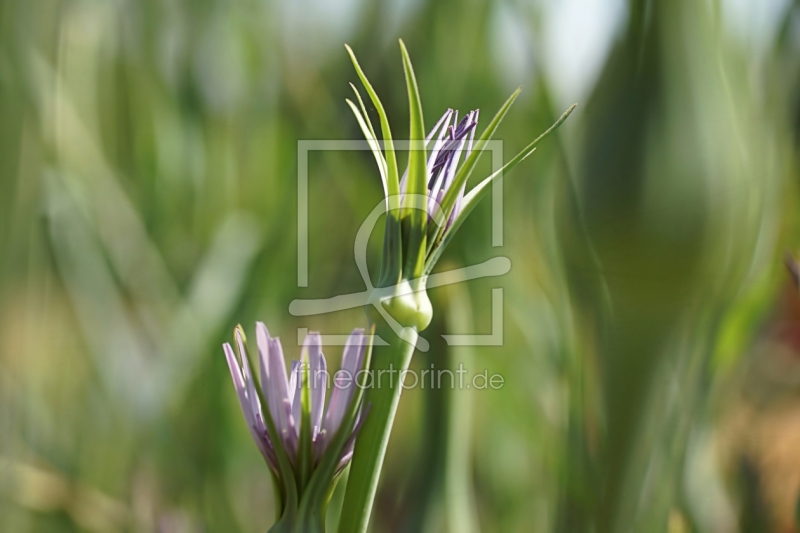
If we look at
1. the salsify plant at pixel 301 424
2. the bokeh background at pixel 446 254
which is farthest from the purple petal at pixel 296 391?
the bokeh background at pixel 446 254

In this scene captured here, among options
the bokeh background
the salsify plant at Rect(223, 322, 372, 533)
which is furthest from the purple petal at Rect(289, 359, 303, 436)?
the bokeh background

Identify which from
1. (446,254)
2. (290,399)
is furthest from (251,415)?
(446,254)

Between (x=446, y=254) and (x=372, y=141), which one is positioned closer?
(x=372, y=141)

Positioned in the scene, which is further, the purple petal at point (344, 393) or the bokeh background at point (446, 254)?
the bokeh background at point (446, 254)

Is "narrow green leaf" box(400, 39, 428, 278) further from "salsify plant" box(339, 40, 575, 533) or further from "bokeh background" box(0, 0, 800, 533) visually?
"bokeh background" box(0, 0, 800, 533)

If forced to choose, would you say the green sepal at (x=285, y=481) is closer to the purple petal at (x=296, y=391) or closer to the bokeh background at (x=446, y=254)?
the purple petal at (x=296, y=391)

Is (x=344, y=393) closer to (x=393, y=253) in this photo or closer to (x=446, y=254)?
(x=393, y=253)

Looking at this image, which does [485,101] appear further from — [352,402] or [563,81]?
[352,402]
